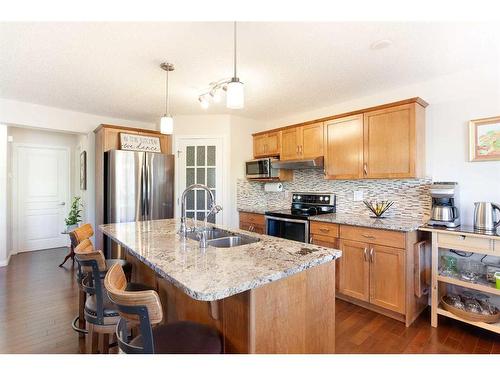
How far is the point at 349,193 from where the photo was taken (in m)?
3.36

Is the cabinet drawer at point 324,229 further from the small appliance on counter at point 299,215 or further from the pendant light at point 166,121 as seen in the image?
the pendant light at point 166,121

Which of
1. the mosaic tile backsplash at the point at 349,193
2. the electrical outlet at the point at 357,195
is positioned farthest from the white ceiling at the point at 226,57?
the electrical outlet at the point at 357,195

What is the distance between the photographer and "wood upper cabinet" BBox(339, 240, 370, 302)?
257 centimetres

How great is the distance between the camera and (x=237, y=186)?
164 inches

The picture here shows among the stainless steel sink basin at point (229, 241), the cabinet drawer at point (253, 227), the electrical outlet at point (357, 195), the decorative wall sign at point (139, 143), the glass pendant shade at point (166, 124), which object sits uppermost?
the decorative wall sign at point (139, 143)

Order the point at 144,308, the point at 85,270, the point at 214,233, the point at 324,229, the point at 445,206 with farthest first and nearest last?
the point at 324,229
the point at 445,206
the point at 214,233
the point at 85,270
the point at 144,308

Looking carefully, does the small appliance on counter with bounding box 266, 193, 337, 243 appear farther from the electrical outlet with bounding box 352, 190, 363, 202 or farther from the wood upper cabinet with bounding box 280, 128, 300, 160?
the wood upper cabinet with bounding box 280, 128, 300, 160

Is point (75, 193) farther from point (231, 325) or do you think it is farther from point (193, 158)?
point (231, 325)

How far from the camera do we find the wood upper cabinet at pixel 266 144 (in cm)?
392

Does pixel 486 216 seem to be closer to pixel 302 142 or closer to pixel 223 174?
pixel 302 142

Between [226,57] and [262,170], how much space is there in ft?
6.22

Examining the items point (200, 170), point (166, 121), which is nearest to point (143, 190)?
point (200, 170)

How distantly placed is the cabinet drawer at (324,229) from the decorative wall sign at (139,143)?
8.65ft
